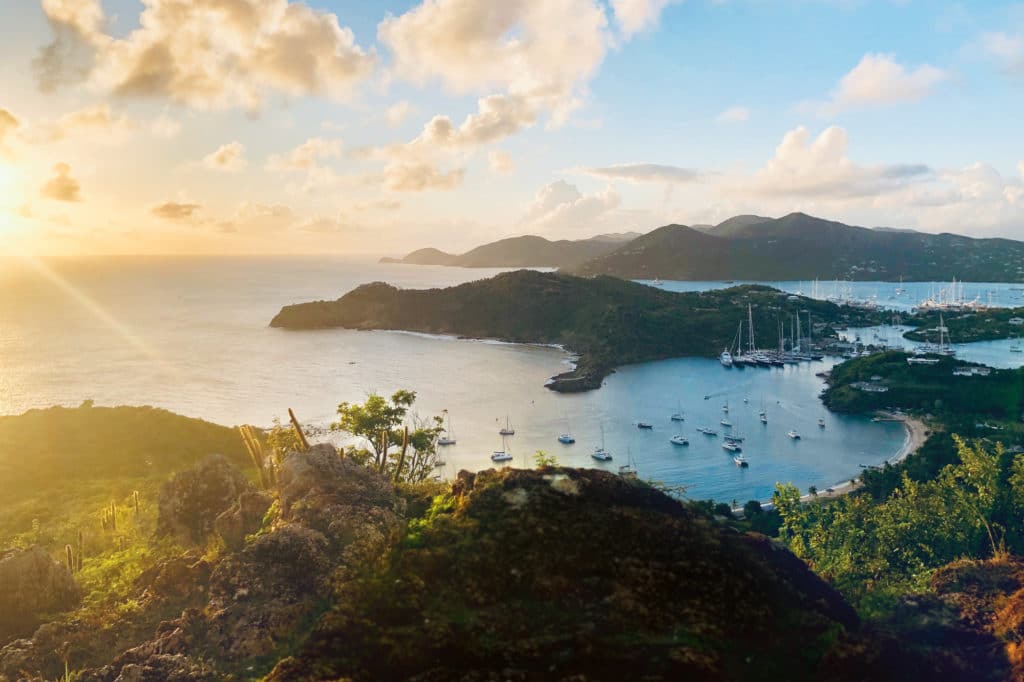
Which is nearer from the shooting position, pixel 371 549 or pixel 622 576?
pixel 622 576

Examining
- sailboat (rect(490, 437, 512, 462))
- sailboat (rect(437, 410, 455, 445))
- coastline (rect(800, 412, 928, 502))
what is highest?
sailboat (rect(437, 410, 455, 445))

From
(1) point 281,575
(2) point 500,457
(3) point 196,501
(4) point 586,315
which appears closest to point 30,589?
(3) point 196,501

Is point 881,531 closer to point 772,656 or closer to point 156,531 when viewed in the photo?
point 772,656

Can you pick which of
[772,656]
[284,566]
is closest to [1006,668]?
[772,656]

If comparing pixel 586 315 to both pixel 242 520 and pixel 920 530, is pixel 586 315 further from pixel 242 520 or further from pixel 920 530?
pixel 242 520

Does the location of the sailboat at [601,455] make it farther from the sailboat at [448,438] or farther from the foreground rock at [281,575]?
the foreground rock at [281,575]

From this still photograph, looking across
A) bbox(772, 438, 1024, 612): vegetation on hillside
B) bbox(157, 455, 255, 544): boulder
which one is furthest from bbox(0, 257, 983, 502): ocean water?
bbox(157, 455, 255, 544): boulder

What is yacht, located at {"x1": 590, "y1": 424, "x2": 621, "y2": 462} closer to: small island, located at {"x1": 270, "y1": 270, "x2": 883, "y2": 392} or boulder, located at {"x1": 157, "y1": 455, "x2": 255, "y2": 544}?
small island, located at {"x1": 270, "y1": 270, "x2": 883, "y2": 392}
